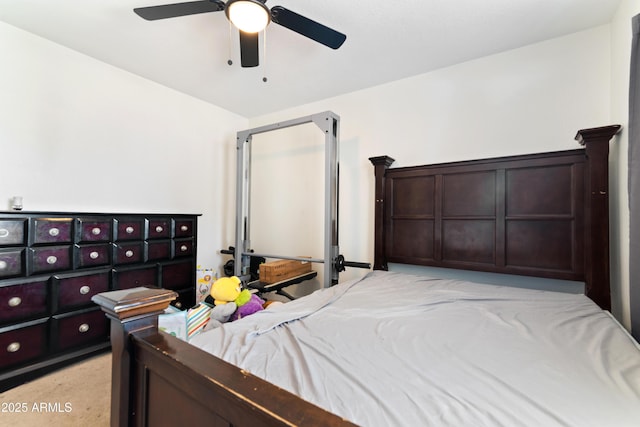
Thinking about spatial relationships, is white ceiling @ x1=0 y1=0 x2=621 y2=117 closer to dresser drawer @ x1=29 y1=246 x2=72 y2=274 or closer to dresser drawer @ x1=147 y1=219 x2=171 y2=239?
dresser drawer @ x1=147 y1=219 x2=171 y2=239

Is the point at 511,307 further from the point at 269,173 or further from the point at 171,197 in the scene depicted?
the point at 171,197

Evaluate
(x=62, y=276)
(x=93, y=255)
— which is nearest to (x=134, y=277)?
(x=93, y=255)

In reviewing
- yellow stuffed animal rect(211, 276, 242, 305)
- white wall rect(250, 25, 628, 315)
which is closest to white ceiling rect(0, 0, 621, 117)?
white wall rect(250, 25, 628, 315)

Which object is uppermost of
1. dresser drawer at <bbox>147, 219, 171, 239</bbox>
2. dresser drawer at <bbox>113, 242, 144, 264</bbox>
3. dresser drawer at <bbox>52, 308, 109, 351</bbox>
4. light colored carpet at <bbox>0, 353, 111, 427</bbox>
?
dresser drawer at <bbox>147, 219, 171, 239</bbox>

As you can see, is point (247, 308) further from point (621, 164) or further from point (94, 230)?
point (621, 164)

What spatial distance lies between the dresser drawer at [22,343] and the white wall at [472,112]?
2.36 metres

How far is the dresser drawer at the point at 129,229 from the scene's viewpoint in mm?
2256

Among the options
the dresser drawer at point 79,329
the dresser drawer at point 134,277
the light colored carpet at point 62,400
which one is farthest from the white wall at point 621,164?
the dresser drawer at point 79,329

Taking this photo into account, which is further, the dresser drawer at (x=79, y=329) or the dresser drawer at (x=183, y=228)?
the dresser drawer at (x=183, y=228)

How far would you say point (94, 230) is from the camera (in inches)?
83.4

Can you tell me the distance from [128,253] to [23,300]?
650 millimetres

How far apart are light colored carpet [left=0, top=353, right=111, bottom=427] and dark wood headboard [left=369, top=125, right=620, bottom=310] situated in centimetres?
214

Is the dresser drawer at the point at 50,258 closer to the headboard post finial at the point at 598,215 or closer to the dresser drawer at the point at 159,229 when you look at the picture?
the dresser drawer at the point at 159,229

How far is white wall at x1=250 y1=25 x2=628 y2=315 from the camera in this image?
1.92 m
